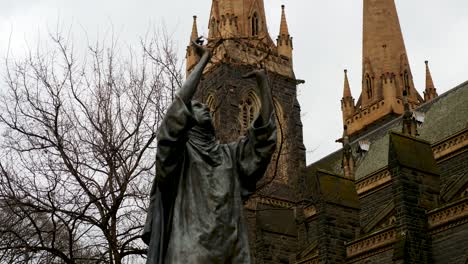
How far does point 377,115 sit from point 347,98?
4028 millimetres

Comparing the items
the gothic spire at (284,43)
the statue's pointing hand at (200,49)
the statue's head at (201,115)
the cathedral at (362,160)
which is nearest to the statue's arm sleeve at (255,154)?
the statue's head at (201,115)

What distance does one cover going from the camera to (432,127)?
32.8 metres

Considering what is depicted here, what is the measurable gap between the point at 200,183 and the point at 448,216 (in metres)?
20.1

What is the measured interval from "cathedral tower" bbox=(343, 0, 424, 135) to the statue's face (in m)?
39.6

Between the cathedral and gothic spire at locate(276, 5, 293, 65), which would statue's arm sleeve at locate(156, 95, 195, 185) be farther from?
gothic spire at locate(276, 5, 293, 65)

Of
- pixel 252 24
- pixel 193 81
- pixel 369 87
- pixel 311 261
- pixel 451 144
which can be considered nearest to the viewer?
pixel 193 81

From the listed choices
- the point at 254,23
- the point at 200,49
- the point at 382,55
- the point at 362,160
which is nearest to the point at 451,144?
the point at 362,160

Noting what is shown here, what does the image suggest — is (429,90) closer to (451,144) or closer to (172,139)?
(451,144)

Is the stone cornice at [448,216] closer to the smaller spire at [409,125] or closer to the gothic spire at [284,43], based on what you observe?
the smaller spire at [409,125]

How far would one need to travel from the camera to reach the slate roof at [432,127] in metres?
31.1

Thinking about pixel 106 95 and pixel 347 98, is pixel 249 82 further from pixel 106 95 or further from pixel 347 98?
pixel 106 95

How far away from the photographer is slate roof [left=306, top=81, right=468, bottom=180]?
31141mm

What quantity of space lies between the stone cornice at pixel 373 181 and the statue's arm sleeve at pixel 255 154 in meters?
28.1

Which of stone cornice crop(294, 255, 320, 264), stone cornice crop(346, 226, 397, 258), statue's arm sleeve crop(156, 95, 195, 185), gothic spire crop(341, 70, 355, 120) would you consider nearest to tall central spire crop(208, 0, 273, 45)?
gothic spire crop(341, 70, 355, 120)
